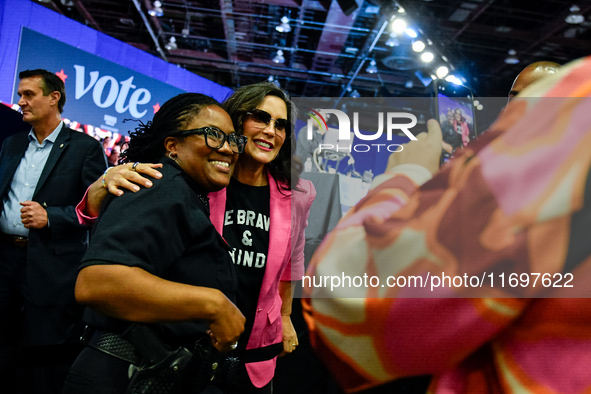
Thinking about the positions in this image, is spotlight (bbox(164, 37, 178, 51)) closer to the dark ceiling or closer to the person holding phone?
the dark ceiling

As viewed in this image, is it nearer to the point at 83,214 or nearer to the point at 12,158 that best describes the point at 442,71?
the point at 12,158

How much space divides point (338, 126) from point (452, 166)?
0.52 m

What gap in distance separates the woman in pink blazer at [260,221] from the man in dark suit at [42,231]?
116 cm

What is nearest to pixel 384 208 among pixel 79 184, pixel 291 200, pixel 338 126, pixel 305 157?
pixel 338 126

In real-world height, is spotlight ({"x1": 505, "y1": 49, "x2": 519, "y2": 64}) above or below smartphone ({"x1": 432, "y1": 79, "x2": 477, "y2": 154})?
above

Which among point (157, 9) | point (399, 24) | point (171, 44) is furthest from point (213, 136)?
point (171, 44)

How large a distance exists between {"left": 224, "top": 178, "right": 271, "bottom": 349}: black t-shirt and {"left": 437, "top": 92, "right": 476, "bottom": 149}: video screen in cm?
74

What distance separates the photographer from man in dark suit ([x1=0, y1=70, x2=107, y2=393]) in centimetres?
219

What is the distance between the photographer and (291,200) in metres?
1.45

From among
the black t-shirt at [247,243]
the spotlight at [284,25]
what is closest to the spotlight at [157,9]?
the spotlight at [284,25]

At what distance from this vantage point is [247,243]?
1.41 meters

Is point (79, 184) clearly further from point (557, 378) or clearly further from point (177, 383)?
point (557, 378)

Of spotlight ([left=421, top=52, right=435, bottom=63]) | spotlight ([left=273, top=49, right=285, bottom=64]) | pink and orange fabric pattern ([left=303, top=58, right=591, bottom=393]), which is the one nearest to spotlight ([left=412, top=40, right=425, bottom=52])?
spotlight ([left=421, top=52, right=435, bottom=63])

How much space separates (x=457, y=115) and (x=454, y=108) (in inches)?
1.2
